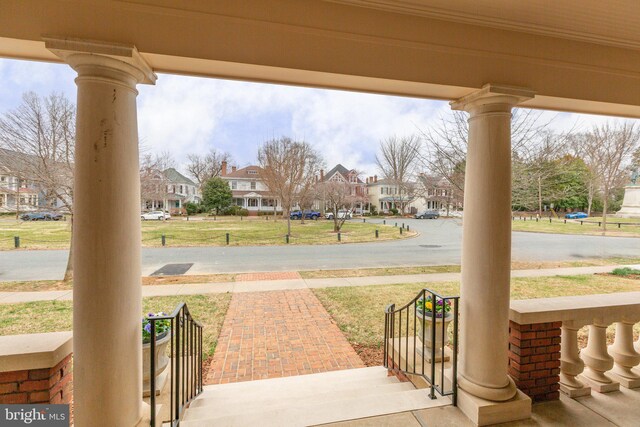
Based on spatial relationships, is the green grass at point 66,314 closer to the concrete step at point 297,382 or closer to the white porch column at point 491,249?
the concrete step at point 297,382

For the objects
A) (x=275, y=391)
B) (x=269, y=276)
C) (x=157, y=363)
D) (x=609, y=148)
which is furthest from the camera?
(x=609, y=148)

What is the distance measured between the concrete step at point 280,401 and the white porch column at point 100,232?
0.91 meters

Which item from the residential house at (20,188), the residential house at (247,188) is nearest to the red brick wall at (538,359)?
the residential house at (20,188)

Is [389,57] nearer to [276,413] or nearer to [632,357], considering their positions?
[276,413]

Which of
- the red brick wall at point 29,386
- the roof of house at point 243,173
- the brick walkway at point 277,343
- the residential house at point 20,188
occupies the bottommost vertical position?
the brick walkway at point 277,343

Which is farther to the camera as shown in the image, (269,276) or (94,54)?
(269,276)

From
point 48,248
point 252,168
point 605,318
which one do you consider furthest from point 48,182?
point 252,168

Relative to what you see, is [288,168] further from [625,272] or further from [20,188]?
[625,272]

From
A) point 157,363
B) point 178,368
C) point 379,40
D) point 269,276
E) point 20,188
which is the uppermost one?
point 379,40

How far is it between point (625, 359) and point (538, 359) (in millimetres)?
943

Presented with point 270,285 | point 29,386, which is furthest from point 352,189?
point 29,386

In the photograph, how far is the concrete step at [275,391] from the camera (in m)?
3.01

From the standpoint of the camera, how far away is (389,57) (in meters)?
2.31

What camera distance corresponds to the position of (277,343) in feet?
15.9
